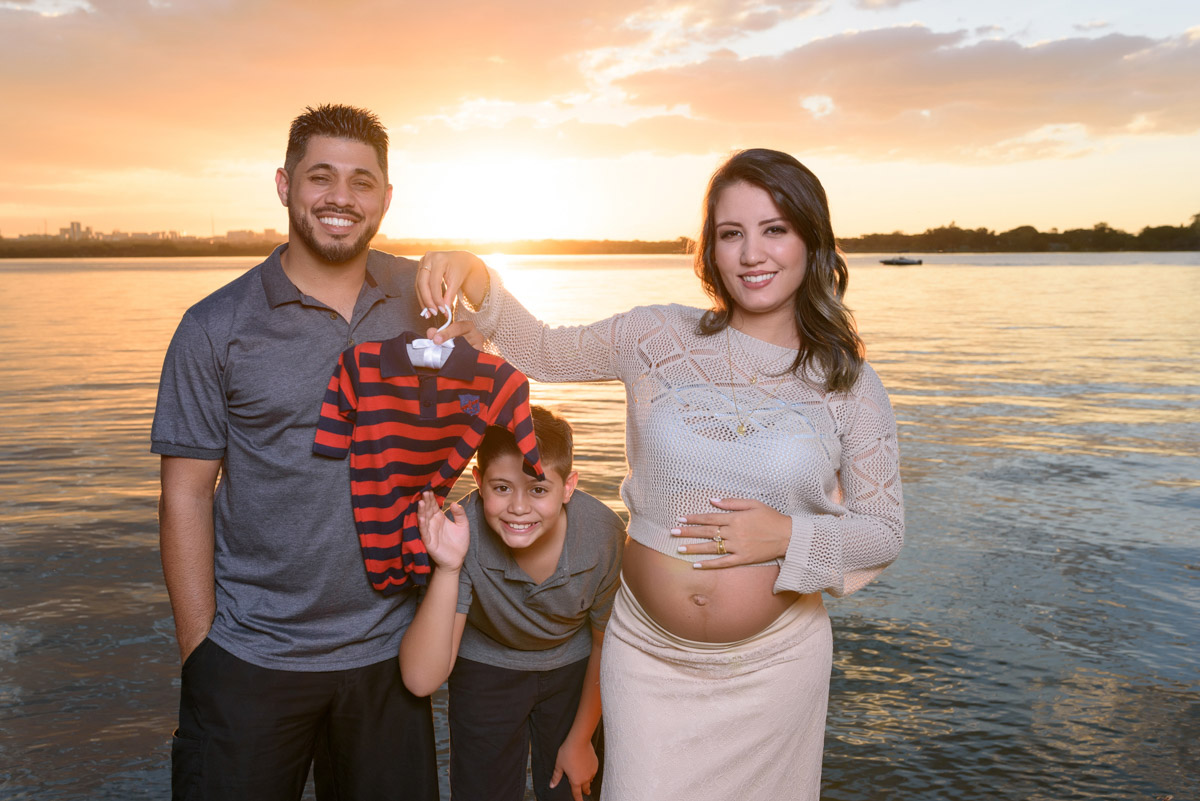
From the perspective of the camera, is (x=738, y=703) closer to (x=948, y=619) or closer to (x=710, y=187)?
(x=710, y=187)

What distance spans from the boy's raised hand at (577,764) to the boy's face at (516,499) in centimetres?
86

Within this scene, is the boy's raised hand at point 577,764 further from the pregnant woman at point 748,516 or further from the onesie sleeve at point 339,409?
the onesie sleeve at point 339,409

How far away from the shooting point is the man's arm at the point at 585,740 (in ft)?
A: 11.4

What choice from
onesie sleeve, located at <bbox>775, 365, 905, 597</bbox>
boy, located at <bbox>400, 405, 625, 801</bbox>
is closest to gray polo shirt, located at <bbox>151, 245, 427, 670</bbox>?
boy, located at <bbox>400, 405, 625, 801</bbox>

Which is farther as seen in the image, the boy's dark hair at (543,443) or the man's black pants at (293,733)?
the boy's dark hair at (543,443)

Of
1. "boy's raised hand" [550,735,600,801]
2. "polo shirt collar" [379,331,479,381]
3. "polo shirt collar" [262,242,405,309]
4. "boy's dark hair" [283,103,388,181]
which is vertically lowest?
"boy's raised hand" [550,735,600,801]

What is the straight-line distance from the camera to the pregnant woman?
293 centimetres

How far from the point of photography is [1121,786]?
4820mm

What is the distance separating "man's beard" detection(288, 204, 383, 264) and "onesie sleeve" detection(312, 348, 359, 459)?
1.07ft

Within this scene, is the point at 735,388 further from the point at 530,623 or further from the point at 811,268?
the point at 530,623

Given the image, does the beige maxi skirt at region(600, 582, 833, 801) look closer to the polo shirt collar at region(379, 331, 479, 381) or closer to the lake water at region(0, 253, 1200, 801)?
the polo shirt collar at region(379, 331, 479, 381)

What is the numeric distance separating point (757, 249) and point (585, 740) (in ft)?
6.48

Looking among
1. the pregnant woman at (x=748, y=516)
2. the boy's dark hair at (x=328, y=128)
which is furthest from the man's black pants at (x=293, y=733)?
the boy's dark hair at (x=328, y=128)

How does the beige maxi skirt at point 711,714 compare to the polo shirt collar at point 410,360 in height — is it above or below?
below
